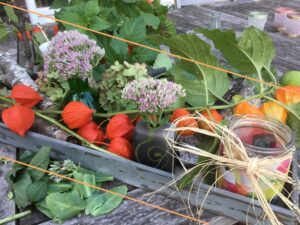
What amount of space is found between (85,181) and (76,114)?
0.14 meters

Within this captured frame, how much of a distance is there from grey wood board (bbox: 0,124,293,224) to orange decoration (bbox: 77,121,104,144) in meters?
0.04

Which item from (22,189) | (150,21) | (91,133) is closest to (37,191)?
(22,189)

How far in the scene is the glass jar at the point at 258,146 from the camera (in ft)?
1.71

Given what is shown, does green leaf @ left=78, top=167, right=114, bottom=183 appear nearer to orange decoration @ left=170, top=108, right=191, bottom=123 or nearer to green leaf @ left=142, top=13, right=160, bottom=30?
orange decoration @ left=170, top=108, right=191, bottom=123

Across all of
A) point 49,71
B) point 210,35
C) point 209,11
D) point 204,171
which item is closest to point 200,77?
point 210,35

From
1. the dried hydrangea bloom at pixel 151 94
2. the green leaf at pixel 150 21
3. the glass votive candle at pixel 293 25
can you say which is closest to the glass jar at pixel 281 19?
the glass votive candle at pixel 293 25

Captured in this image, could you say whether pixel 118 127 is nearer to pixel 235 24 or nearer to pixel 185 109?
pixel 185 109

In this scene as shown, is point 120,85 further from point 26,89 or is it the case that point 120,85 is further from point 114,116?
point 26,89

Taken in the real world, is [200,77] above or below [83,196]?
above

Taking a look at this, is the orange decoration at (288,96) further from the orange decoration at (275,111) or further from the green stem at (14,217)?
the green stem at (14,217)

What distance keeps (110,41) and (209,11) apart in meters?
1.06

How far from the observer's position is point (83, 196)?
0.61m

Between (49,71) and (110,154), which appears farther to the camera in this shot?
(49,71)

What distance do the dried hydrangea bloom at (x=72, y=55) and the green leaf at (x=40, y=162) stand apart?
0.17 meters
